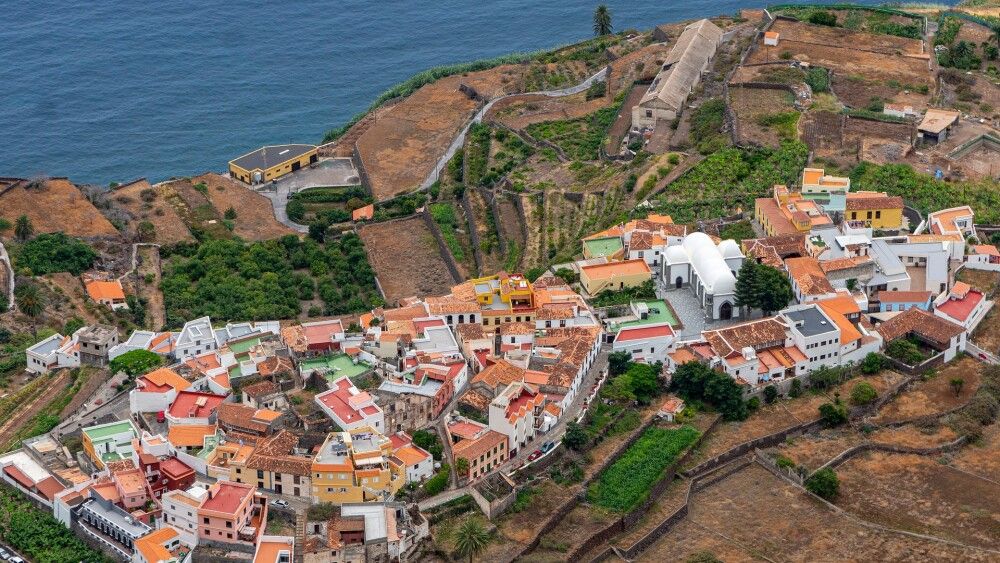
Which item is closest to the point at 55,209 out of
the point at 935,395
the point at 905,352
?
the point at 905,352

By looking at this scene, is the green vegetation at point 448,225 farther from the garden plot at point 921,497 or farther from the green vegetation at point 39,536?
the green vegetation at point 39,536

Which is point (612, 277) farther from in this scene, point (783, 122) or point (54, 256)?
point (54, 256)

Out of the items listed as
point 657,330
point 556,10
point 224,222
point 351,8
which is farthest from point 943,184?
point 351,8

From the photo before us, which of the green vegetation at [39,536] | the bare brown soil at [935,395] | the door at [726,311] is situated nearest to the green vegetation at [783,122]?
the door at [726,311]

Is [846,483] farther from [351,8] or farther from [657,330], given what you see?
[351,8]

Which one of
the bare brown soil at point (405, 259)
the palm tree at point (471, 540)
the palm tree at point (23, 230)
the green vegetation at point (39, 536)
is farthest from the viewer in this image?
the palm tree at point (23, 230)

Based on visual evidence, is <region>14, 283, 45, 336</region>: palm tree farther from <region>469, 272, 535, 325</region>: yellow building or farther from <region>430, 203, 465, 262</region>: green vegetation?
<region>469, 272, 535, 325</region>: yellow building

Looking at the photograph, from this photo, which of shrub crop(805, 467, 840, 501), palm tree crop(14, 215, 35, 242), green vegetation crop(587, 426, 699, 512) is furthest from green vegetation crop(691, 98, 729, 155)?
palm tree crop(14, 215, 35, 242)
